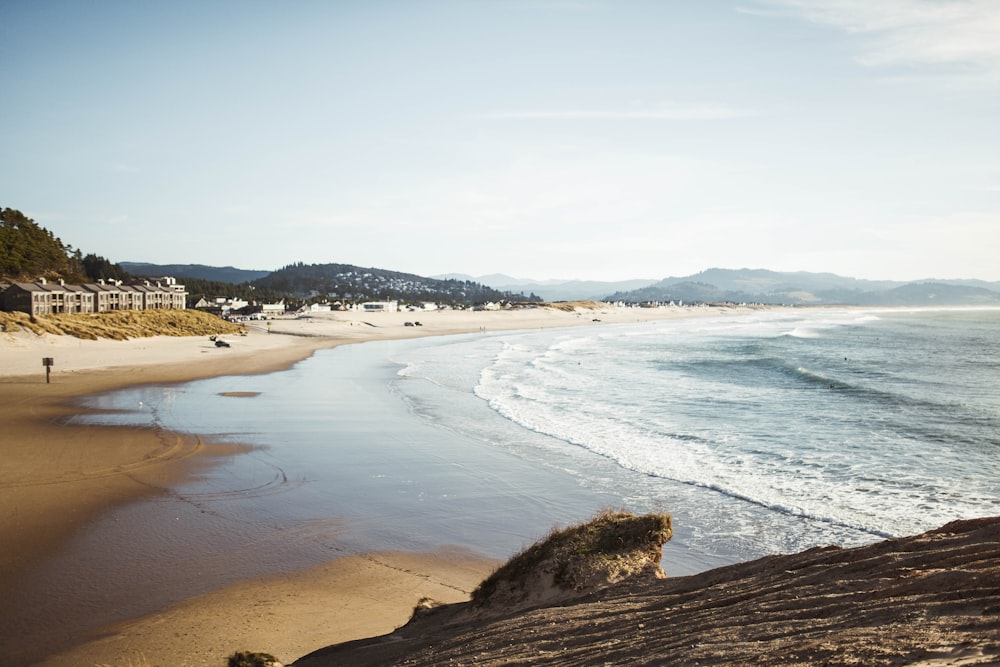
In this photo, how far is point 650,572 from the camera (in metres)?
7.21

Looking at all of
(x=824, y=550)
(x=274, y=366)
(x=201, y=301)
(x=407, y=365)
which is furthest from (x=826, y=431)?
(x=201, y=301)

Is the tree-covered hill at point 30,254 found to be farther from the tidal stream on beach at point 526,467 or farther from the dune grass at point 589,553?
the dune grass at point 589,553

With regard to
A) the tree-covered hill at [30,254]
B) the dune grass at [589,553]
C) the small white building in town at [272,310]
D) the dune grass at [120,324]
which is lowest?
the dune grass at [589,553]

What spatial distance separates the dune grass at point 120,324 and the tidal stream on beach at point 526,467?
19.0 metres

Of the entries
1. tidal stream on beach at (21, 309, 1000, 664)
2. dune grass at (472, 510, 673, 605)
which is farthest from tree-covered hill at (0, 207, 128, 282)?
dune grass at (472, 510, 673, 605)

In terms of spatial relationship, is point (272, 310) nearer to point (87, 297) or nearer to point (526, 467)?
point (87, 297)

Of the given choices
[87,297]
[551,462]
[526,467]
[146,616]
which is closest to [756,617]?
[146,616]

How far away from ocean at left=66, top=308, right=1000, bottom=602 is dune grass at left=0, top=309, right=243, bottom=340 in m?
19.2

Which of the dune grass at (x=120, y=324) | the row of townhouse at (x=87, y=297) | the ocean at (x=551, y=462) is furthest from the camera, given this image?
the row of townhouse at (x=87, y=297)

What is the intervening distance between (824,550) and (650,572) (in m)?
1.80

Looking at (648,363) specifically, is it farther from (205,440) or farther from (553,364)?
(205,440)

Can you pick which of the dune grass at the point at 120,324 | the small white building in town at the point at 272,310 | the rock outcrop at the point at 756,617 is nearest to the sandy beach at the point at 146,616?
the rock outcrop at the point at 756,617

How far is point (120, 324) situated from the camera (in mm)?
56312

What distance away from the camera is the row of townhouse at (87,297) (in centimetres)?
5925
